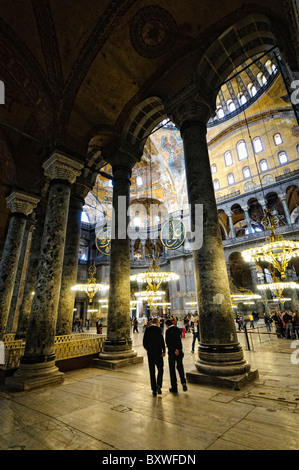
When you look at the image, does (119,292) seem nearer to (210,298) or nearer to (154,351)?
(154,351)

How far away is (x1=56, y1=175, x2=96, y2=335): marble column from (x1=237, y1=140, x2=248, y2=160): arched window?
1668cm

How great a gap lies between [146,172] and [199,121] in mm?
16746

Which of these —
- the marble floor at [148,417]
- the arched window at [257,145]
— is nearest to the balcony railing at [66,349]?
the marble floor at [148,417]

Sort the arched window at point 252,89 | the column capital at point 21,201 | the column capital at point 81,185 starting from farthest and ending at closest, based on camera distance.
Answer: the arched window at point 252,89 → the column capital at point 81,185 → the column capital at point 21,201

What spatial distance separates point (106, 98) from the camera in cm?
667

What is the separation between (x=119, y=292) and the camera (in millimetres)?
5836

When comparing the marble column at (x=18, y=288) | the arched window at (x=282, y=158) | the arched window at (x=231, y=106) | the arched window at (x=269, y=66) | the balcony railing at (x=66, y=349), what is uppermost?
the arched window at (x=231, y=106)

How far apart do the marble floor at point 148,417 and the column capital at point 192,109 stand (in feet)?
17.1

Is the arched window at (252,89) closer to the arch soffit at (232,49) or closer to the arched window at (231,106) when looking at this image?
the arched window at (231,106)

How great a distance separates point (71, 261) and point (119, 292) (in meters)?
2.49

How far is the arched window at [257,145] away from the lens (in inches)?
778

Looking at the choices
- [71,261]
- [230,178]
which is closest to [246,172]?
[230,178]

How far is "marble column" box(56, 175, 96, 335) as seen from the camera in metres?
6.89
